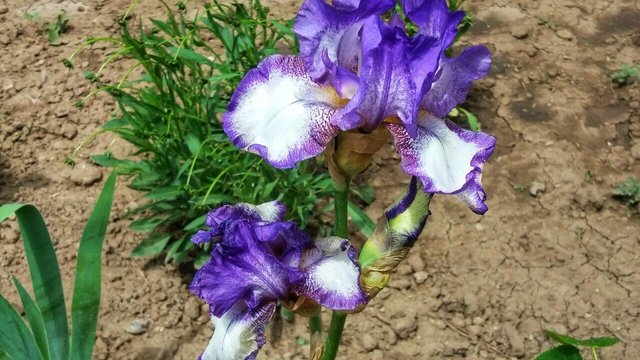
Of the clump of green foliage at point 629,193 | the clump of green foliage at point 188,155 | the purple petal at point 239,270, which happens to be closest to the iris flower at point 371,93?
the purple petal at point 239,270

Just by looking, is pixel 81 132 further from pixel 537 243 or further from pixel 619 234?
pixel 619 234

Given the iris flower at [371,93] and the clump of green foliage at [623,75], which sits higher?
the iris flower at [371,93]

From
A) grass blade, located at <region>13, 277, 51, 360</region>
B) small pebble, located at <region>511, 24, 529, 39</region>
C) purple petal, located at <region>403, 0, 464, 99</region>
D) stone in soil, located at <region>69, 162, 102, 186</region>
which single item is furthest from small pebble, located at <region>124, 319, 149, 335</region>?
small pebble, located at <region>511, 24, 529, 39</region>

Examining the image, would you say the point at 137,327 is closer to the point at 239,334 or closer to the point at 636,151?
the point at 239,334

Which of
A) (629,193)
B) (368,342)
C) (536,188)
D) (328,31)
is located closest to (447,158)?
(328,31)

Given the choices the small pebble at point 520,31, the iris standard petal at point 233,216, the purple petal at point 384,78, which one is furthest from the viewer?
the small pebble at point 520,31

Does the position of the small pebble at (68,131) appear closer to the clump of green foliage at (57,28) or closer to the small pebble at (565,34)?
the clump of green foliage at (57,28)

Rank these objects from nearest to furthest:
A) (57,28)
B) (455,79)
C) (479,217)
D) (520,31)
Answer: (455,79), (479,217), (57,28), (520,31)

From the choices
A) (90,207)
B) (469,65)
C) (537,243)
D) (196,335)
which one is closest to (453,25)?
(469,65)
